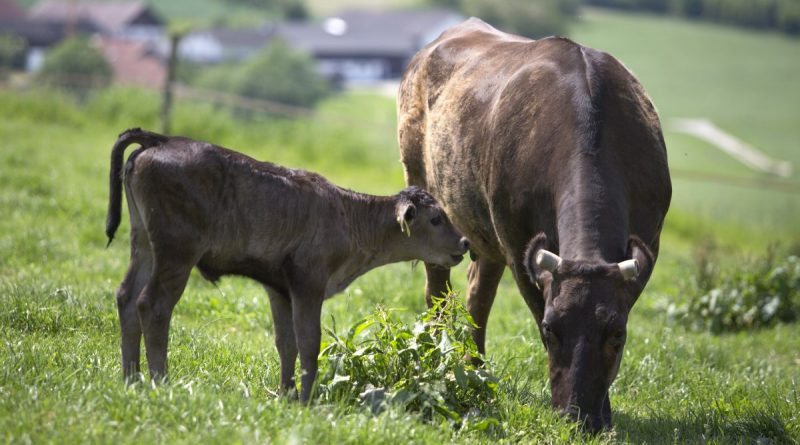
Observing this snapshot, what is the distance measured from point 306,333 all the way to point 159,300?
85cm

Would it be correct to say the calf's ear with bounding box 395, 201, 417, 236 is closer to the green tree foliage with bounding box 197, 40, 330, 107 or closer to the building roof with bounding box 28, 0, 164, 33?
the green tree foliage with bounding box 197, 40, 330, 107

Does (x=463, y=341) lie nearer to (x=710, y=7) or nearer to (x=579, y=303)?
(x=579, y=303)

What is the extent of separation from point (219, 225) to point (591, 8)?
89.8m

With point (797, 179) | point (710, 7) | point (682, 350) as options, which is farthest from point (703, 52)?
point (682, 350)

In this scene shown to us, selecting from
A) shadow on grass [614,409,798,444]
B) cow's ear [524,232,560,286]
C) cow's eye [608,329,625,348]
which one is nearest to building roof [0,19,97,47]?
shadow on grass [614,409,798,444]

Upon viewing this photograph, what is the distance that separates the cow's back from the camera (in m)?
6.32

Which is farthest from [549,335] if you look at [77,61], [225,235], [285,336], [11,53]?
[11,53]

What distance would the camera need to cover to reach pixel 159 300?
572 centimetres

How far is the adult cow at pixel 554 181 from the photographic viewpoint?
221 inches

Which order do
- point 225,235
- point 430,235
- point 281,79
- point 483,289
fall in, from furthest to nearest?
1. point 281,79
2. point 483,289
3. point 430,235
4. point 225,235

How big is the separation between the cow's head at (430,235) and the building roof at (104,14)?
92952mm

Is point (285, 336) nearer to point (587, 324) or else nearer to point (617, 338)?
point (587, 324)

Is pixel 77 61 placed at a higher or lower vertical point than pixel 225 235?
lower

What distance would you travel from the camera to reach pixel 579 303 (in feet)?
18.2
